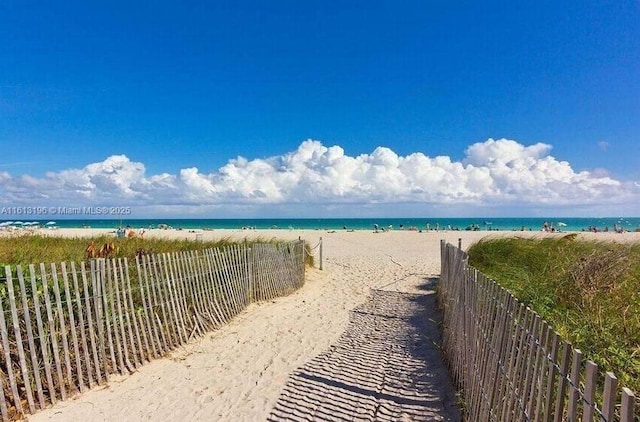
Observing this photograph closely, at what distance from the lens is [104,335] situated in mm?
5215

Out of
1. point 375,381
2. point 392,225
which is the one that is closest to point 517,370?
point 375,381

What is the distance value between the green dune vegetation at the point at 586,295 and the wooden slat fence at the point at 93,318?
5.22m

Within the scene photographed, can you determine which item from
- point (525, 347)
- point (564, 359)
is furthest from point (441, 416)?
point (564, 359)

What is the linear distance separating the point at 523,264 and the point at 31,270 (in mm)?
9484

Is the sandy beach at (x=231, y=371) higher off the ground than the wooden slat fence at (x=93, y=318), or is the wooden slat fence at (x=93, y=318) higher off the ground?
the wooden slat fence at (x=93, y=318)

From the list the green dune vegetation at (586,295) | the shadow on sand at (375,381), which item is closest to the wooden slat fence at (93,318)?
the shadow on sand at (375,381)

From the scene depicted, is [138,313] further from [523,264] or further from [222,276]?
[523,264]

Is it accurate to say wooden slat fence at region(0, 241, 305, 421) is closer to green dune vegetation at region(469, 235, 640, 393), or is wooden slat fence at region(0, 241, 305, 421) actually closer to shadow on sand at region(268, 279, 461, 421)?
shadow on sand at region(268, 279, 461, 421)

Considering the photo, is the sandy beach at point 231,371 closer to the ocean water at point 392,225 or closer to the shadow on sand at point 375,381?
the shadow on sand at point 375,381

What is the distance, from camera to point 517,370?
8.97 feet

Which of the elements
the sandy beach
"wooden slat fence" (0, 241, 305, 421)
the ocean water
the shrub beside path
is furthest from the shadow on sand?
the ocean water

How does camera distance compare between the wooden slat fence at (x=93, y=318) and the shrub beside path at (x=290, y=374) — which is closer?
the wooden slat fence at (x=93, y=318)

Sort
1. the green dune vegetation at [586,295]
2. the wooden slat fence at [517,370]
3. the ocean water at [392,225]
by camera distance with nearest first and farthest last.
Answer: the wooden slat fence at [517,370] < the green dune vegetation at [586,295] < the ocean water at [392,225]

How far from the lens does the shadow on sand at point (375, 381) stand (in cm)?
453
